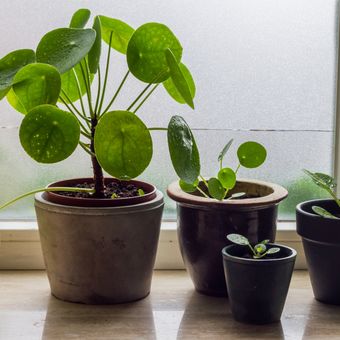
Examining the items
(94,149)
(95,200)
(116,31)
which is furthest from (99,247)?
(116,31)

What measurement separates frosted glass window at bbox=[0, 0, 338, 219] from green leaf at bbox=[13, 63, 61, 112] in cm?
43

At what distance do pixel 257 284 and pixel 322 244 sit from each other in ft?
0.58

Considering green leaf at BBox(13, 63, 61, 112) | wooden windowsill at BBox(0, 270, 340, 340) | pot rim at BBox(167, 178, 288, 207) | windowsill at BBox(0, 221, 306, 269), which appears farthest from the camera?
windowsill at BBox(0, 221, 306, 269)

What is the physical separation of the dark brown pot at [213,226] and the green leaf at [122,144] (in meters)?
0.23

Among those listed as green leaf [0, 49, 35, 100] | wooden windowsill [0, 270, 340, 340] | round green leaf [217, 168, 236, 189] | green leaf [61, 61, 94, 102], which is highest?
green leaf [0, 49, 35, 100]

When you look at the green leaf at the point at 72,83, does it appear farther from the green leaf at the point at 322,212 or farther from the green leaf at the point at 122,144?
the green leaf at the point at 322,212

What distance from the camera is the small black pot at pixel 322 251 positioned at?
1.52 m

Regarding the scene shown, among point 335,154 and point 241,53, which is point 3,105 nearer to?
point 241,53

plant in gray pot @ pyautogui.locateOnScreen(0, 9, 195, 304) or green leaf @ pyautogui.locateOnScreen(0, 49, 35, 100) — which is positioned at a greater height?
green leaf @ pyautogui.locateOnScreen(0, 49, 35, 100)

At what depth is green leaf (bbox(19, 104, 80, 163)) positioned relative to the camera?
1360 millimetres

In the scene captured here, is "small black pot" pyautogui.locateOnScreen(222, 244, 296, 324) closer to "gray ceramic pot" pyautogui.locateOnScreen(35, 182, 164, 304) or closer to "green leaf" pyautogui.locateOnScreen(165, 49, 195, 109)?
"gray ceramic pot" pyautogui.locateOnScreen(35, 182, 164, 304)

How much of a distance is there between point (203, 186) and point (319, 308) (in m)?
0.36

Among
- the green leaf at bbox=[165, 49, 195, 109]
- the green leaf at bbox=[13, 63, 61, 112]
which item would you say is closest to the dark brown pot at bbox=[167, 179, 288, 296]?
the green leaf at bbox=[165, 49, 195, 109]

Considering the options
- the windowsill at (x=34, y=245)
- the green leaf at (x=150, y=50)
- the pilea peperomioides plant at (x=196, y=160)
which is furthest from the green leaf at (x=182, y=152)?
the windowsill at (x=34, y=245)
